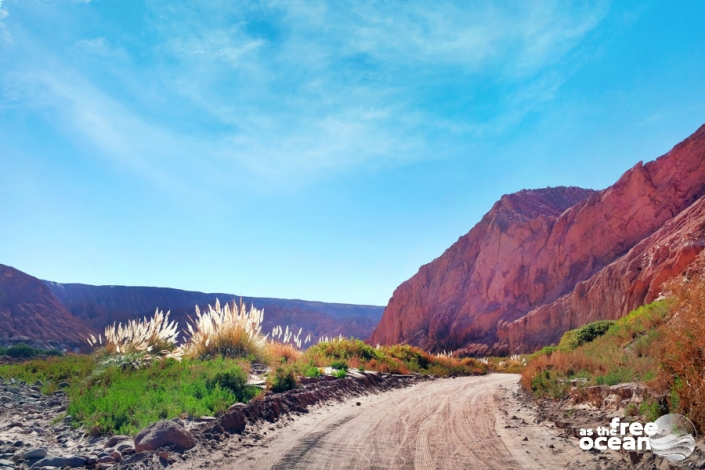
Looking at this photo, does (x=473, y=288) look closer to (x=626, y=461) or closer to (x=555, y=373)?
(x=555, y=373)

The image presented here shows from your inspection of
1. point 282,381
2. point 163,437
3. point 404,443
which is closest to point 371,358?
point 282,381

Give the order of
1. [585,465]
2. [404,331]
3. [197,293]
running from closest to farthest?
[585,465]
[404,331]
[197,293]

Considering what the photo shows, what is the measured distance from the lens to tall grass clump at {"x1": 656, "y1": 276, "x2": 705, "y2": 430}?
506 centimetres

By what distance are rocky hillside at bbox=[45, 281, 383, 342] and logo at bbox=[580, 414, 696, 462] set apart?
342ft

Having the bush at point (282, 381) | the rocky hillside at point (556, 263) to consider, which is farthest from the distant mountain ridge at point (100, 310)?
the bush at point (282, 381)

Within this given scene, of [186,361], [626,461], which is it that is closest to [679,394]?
[626,461]

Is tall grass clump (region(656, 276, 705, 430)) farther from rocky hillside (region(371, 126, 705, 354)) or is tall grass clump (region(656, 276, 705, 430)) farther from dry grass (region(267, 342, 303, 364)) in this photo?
rocky hillside (region(371, 126, 705, 354))

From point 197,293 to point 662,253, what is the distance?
127m

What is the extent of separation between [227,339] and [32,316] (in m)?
87.0

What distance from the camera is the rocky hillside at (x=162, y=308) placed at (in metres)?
110

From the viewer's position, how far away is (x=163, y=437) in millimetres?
6258

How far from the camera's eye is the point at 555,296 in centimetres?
5416

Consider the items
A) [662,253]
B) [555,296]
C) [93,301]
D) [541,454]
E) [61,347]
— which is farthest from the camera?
[93,301]

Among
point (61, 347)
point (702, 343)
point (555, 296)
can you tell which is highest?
point (555, 296)
